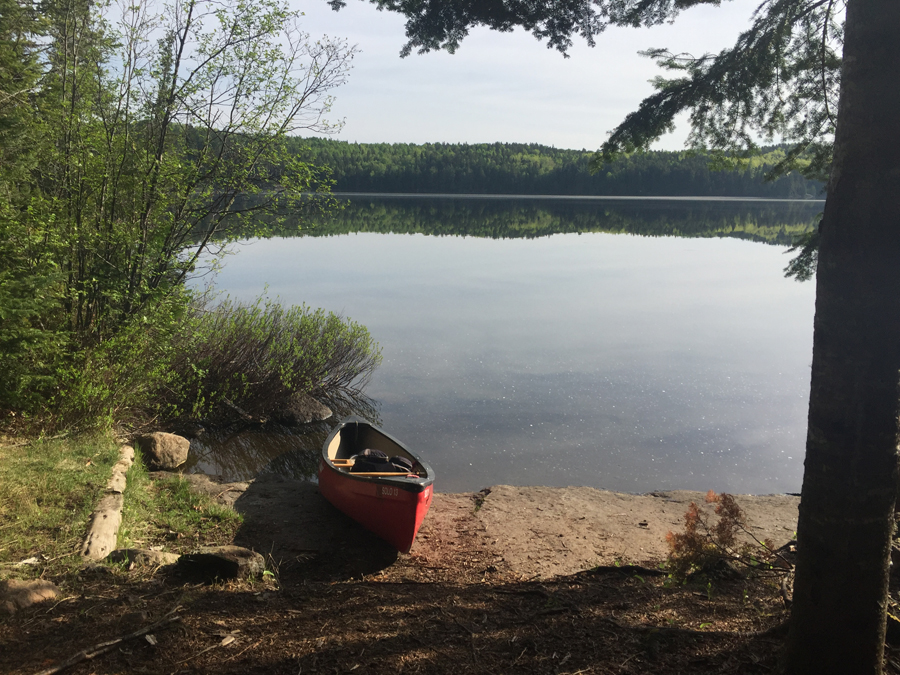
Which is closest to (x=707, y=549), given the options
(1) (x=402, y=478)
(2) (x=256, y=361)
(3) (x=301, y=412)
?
(1) (x=402, y=478)

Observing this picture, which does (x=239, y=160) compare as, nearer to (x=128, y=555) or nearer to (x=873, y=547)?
(x=128, y=555)

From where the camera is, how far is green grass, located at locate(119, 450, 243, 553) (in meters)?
6.49

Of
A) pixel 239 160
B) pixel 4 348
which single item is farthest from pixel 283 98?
pixel 4 348

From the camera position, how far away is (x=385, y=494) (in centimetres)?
736

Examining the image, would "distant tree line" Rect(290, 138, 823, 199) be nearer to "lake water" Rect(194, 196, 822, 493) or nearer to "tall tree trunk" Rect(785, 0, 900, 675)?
"lake water" Rect(194, 196, 822, 493)

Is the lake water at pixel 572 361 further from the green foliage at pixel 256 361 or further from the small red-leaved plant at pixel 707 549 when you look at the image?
the small red-leaved plant at pixel 707 549

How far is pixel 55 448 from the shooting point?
7465 millimetres

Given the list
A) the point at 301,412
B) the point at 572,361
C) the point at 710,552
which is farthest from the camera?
the point at 572,361

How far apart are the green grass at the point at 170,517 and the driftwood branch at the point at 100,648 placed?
7.75 feet

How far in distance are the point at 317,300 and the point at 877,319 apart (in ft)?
76.1

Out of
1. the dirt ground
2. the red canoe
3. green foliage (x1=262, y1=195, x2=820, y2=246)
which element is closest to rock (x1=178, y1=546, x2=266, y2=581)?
the dirt ground

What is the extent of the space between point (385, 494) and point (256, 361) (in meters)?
6.50

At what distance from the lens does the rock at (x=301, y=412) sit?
43.0 ft

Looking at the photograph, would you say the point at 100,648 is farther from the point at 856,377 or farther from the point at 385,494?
the point at 856,377
